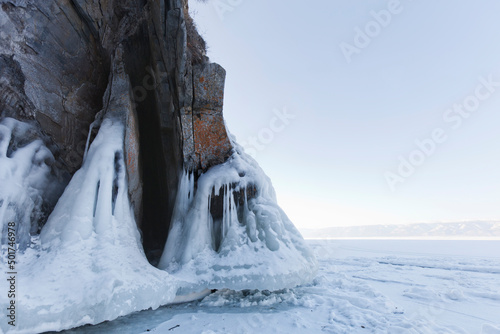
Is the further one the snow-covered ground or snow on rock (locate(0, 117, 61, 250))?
snow on rock (locate(0, 117, 61, 250))

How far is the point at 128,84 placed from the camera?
5.41 meters

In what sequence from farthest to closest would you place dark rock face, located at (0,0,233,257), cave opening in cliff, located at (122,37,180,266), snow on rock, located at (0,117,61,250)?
cave opening in cliff, located at (122,37,180,266)
dark rock face, located at (0,0,233,257)
snow on rock, located at (0,117,61,250)

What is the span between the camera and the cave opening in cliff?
6.01 meters

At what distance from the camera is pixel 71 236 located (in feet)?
11.2

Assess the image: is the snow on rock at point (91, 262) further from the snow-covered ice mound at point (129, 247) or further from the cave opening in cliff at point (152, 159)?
the cave opening in cliff at point (152, 159)

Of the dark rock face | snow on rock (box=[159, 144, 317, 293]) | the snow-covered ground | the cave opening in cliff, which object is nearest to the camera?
the snow-covered ground

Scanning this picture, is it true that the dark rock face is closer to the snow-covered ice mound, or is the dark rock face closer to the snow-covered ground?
the snow-covered ice mound

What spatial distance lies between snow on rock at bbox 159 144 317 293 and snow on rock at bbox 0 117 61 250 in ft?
7.29

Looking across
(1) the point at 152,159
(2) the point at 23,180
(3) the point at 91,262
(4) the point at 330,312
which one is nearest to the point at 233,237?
(4) the point at 330,312

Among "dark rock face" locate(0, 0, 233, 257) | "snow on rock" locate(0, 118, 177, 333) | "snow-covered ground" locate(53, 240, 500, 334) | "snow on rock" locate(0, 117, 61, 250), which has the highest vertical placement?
"dark rock face" locate(0, 0, 233, 257)

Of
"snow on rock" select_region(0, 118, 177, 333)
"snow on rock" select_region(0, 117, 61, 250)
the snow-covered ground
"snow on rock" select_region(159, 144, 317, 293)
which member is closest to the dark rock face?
"snow on rock" select_region(0, 117, 61, 250)

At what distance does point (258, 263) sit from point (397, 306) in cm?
245

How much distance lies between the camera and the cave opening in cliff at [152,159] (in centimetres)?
601

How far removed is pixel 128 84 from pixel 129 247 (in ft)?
12.1
